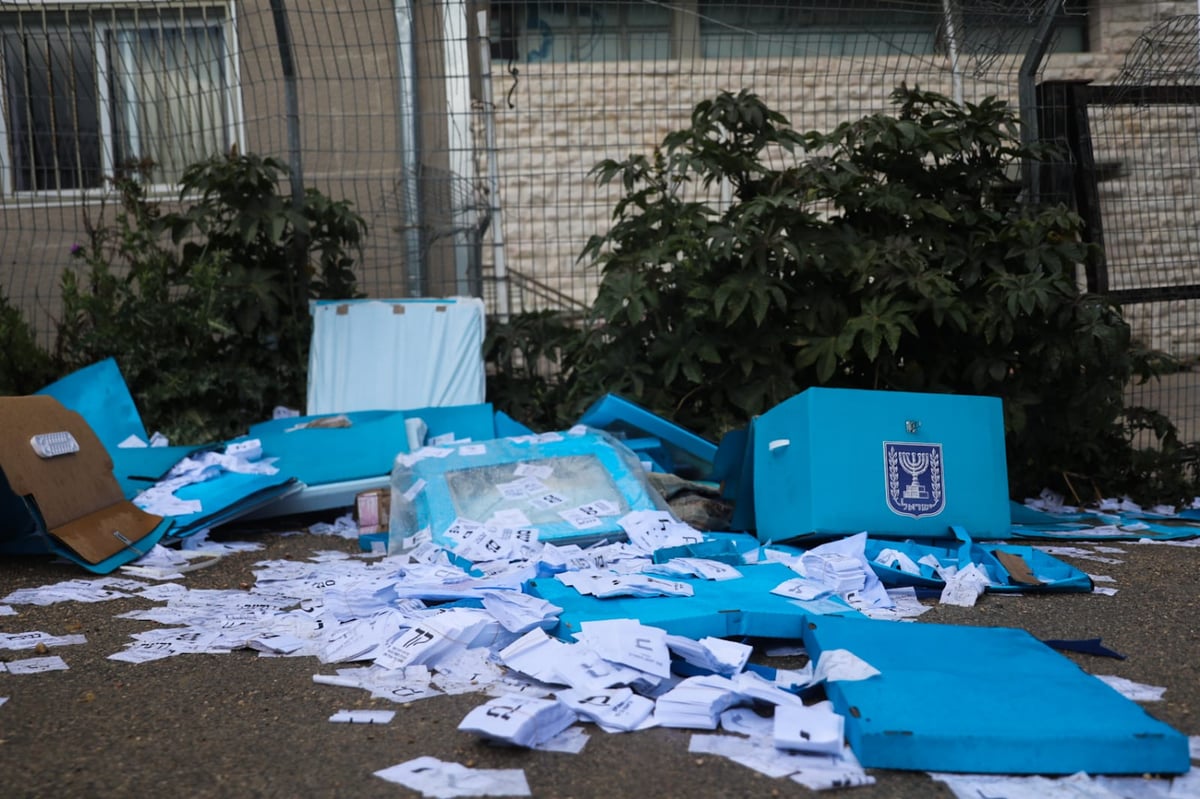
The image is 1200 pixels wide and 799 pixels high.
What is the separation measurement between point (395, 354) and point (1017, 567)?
3389 mm

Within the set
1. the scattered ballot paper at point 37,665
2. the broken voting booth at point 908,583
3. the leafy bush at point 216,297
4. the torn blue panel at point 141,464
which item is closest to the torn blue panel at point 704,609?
the broken voting booth at point 908,583

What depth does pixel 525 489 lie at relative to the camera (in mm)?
4121

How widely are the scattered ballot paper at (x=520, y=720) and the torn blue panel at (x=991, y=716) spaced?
1.84 ft

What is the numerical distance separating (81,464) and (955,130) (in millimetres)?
4003

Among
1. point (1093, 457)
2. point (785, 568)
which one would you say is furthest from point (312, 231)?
point (1093, 457)

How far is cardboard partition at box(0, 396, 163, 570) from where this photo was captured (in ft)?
11.9

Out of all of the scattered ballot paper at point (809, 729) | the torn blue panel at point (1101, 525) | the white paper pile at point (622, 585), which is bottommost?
the torn blue panel at point (1101, 525)

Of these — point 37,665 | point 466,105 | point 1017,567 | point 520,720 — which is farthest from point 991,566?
point 466,105

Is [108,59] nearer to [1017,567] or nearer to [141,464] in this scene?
[141,464]

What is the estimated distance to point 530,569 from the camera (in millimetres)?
3365

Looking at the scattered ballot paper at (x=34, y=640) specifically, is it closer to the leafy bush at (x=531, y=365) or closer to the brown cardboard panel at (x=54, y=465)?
the brown cardboard panel at (x=54, y=465)

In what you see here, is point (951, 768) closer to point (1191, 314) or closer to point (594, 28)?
point (1191, 314)

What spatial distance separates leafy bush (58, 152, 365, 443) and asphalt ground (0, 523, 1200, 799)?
2557mm

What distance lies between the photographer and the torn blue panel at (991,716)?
1.91 meters
